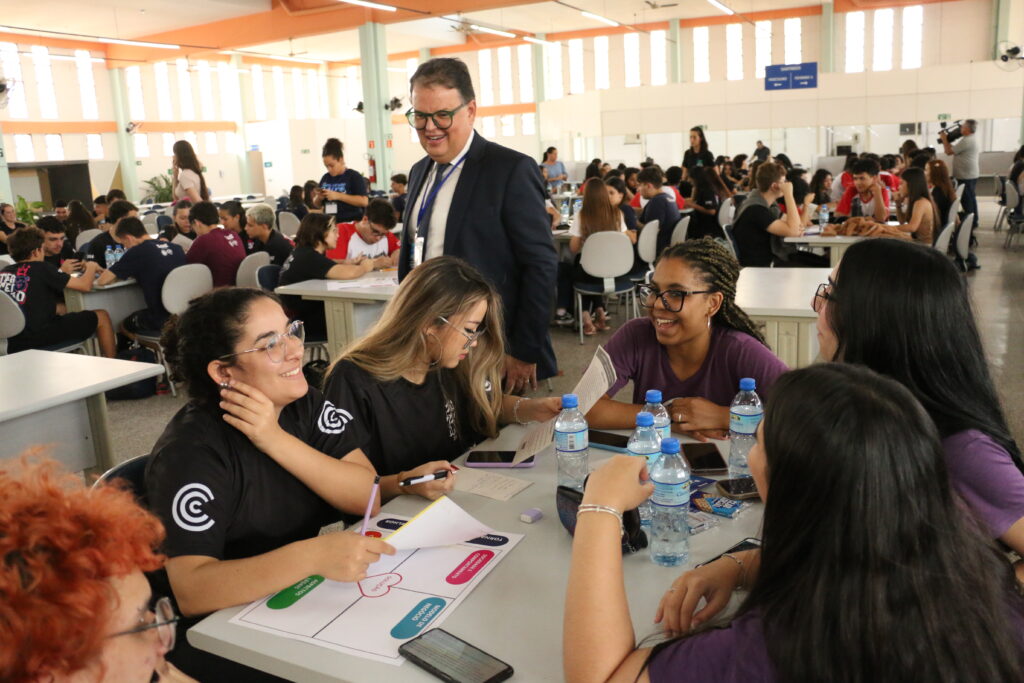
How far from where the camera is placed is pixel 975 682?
37.8 inches

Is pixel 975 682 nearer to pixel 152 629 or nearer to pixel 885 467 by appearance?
Answer: pixel 885 467

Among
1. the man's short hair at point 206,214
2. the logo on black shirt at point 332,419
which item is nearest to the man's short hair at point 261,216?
the man's short hair at point 206,214

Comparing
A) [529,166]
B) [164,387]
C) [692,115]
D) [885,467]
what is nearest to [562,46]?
[692,115]

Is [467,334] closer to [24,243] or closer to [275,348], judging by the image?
[275,348]

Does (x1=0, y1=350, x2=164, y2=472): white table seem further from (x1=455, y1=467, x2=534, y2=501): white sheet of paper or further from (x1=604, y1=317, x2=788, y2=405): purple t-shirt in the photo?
(x1=604, y1=317, x2=788, y2=405): purple t-shirt

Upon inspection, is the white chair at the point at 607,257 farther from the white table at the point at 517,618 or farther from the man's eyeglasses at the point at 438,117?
the white table at the point at 517,618

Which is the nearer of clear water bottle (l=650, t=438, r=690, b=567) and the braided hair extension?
clear water bottle (l=650, t=438, r=690, b=567)

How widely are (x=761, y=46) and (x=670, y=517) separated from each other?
18.4m

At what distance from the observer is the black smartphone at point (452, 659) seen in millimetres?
1203

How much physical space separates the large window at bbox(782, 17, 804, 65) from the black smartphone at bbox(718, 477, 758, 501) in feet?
57.3

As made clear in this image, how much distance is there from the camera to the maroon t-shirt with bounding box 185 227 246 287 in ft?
19.1

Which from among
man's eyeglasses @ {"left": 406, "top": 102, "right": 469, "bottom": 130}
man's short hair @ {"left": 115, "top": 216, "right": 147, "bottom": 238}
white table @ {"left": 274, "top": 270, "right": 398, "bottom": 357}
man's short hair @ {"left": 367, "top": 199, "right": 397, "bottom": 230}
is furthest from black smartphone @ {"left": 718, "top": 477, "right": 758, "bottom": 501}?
man's short hair @ {"left": 115, "top": 216, "right": 147, "bottom": 238}

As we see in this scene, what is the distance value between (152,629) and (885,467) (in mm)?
879

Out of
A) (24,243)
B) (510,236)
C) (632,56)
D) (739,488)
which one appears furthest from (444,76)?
(632,56)
